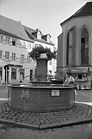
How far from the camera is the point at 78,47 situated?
33531 mm

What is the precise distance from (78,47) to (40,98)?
26.3 metres

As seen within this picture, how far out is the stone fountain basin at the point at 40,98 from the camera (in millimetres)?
8234

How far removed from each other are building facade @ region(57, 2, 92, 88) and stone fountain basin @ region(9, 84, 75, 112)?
22589 mm

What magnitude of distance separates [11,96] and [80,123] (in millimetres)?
3459

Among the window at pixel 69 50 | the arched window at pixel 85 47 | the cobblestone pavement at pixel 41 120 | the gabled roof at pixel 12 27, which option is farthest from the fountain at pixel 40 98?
the window at pixel 69 50

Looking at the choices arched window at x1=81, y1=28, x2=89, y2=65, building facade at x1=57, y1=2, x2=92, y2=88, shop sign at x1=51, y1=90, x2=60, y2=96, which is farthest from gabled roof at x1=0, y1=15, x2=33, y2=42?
shop sign at x1=51, y1=90, x2=60, y2=96

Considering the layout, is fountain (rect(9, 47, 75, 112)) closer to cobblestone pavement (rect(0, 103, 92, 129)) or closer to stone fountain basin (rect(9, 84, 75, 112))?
stone fountain basin (rect(9, 84, 75, 112))

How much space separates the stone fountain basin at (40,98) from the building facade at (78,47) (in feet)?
74.1

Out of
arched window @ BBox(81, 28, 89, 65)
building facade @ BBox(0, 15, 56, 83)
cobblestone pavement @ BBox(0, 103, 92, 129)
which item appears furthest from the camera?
building facade @ BBox(0, 15, 56, 83)

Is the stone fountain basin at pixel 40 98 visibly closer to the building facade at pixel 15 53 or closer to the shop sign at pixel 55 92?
the shop sign at pixel 55 92

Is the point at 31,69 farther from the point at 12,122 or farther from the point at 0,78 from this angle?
the point at 12,122

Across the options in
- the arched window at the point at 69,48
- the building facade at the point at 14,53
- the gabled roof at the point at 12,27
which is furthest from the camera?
the arched window at the point at 69,48

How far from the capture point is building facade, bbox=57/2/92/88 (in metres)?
32.3

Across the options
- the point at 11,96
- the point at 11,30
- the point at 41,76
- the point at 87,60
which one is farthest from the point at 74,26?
the point at 11,96
